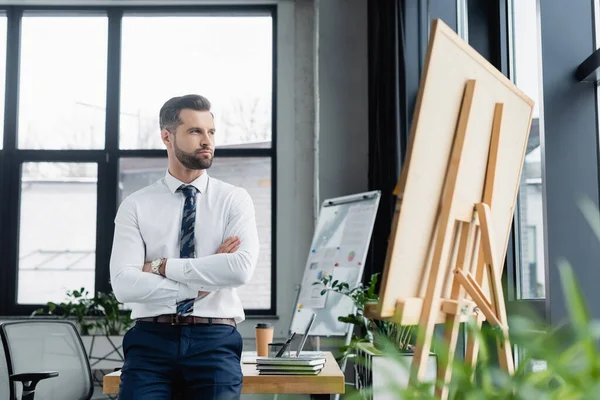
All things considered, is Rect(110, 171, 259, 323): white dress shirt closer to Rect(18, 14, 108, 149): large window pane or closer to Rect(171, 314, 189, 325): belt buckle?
Rect(171, 314, 189, 325): belt buckle

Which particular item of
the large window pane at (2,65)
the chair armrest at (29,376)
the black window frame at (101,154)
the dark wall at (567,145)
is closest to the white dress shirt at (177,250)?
the dark wall at (567,145)

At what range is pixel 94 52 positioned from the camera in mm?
6332

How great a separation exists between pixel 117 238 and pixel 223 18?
4.29 metres

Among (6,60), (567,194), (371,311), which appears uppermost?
(6,60)

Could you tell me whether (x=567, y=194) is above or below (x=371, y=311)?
above

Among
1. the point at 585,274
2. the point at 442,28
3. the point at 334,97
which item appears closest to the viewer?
the point at 442,28

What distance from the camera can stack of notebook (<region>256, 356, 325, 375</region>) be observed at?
2545 mm

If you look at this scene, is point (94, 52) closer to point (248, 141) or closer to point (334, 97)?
point (248, 141)

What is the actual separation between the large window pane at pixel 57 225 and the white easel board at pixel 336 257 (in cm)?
199

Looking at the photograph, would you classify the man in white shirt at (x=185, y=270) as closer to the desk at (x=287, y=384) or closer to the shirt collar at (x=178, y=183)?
the shirt collar at (x=178, y=183)

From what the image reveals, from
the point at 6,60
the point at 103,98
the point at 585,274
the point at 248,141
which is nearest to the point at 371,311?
the point at 585,274

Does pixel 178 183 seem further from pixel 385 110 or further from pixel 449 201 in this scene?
pixel 385 110

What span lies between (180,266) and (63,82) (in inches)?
177

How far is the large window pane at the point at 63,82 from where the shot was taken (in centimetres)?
623
